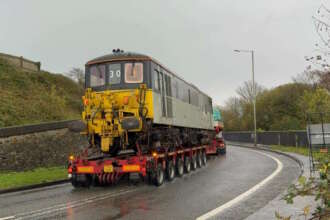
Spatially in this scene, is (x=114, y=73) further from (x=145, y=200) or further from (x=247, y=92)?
(x=247, y=92)

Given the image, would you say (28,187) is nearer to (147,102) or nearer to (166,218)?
(147,102)

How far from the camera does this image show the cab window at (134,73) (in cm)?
1405

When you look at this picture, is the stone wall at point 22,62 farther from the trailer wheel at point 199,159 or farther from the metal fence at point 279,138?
the metal fence at point 279,138

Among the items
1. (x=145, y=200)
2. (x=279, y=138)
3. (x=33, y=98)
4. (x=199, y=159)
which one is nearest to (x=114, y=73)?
(x=145, y=200)

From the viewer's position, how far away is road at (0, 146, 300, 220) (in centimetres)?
860

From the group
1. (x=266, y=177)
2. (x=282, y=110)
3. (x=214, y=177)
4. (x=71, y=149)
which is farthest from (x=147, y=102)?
(x=282, y=110)

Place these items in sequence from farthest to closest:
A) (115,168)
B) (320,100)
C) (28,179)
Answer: (320,100) → (28,179) → (115,168)

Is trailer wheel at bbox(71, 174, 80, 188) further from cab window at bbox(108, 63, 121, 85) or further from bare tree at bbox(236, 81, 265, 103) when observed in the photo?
bare tree at bbox(236, 81, 265, 103)

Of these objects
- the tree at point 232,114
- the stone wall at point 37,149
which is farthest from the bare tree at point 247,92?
the stone wall at point 37,149

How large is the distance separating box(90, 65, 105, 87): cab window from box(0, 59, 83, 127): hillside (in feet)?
35.1

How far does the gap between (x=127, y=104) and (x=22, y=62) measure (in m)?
24.2

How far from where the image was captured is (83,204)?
1006 cm

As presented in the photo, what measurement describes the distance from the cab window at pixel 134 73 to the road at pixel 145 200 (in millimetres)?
3590

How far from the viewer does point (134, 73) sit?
46.4 feet
